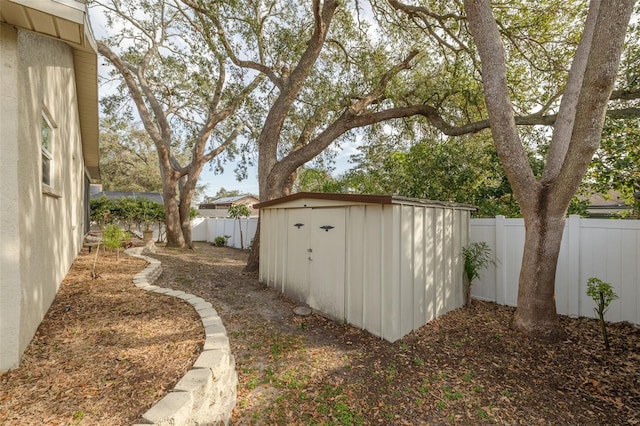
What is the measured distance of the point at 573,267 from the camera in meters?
4.89

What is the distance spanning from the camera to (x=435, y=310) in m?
4.94

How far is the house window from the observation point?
3.73 metres

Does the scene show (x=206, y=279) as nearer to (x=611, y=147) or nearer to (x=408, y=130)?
(x=408, y=130)

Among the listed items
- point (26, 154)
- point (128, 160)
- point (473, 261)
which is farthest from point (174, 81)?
point (128, 160)

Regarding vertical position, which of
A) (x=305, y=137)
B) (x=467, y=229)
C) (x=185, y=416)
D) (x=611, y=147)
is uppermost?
(x=305, y=137)

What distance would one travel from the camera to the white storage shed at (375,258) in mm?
4137

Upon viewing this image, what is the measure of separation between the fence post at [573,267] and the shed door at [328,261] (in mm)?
3811

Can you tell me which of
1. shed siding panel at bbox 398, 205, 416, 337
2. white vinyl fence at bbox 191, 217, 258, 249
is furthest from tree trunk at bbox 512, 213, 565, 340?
white vinyl fence at bbox 191, 217, 258, 249

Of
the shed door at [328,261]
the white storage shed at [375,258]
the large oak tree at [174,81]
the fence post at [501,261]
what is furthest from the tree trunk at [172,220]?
the fence post at [501,261]

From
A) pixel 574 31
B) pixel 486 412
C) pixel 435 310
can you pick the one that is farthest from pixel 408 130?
pixel 486 412

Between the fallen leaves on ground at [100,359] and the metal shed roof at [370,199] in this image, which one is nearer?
the fallen leaves on ground at [100,359]

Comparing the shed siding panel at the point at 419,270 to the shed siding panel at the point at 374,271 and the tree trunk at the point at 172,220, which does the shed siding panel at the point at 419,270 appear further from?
the tree trunk at the point at 172,220

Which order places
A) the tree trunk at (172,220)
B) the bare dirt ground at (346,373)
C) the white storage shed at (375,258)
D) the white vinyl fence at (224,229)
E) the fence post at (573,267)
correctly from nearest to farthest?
the bare dirt ground at (346,373)
the white storage shed at (375,258)
the fence post at (573,267)
the tree trunk at (172,220)
the white vinyl fence at (224,229)

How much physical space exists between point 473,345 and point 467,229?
7.97 ft
